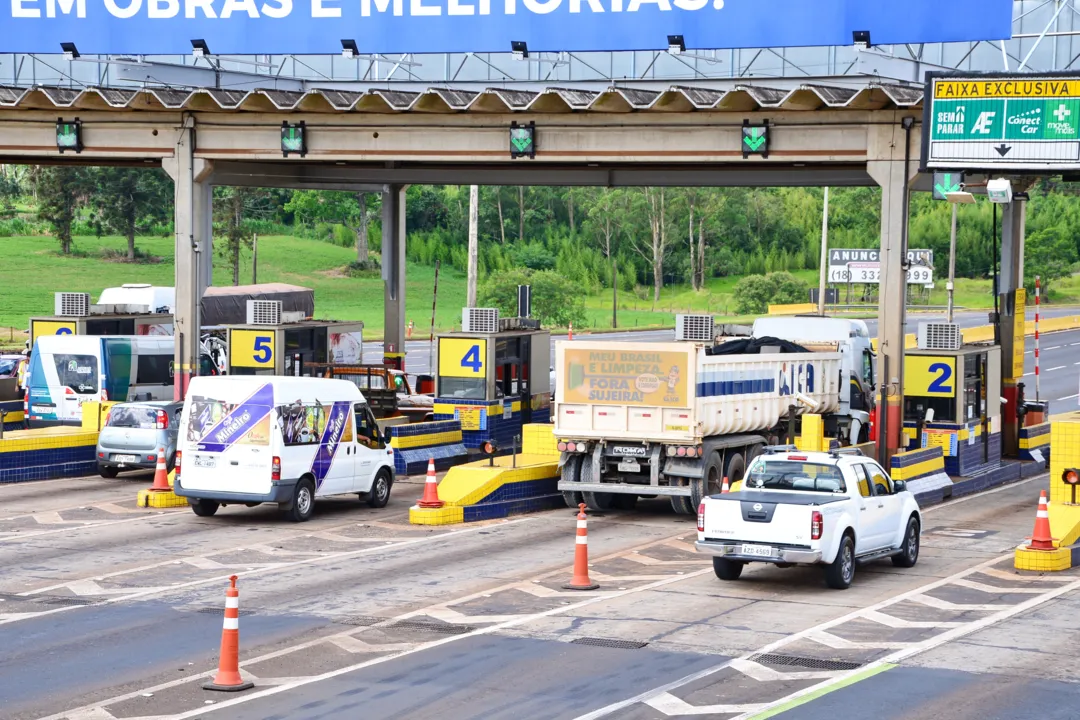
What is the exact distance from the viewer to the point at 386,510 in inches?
974

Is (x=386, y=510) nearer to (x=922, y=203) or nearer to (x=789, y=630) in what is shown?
(x=789, y=630)

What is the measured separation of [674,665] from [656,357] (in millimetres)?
10066

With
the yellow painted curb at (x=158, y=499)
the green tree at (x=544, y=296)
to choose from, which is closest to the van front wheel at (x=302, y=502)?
the yellow painted curb at (x=158, y=499)

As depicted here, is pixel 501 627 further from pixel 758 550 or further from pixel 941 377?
pixel 941 377

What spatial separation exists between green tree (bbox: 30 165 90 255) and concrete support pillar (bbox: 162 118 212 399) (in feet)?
195

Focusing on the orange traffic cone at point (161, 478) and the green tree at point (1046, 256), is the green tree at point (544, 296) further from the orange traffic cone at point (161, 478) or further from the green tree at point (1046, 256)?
the orange traffic cone at point (161, 478)

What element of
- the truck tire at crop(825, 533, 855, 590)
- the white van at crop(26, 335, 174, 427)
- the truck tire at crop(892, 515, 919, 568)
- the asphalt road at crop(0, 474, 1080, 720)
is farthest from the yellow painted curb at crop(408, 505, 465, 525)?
the white van at crop(26, 335, 174, 427)

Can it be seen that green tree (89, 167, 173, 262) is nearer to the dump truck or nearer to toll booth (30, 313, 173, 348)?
toll booth (30, 313, 173, 348)

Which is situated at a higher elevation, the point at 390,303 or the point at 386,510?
the point at 390,303

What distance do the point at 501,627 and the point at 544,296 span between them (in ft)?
213

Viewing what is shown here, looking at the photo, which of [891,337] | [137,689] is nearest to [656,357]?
[891,337]

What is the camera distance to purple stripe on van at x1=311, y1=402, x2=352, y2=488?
23.5 m

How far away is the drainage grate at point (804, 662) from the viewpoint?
13664 millimetres

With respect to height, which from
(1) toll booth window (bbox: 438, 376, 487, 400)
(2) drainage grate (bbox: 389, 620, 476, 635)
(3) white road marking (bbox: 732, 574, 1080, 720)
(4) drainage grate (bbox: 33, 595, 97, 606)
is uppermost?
(1) toll booth window (bbox: 438, 376, 487, 400)
